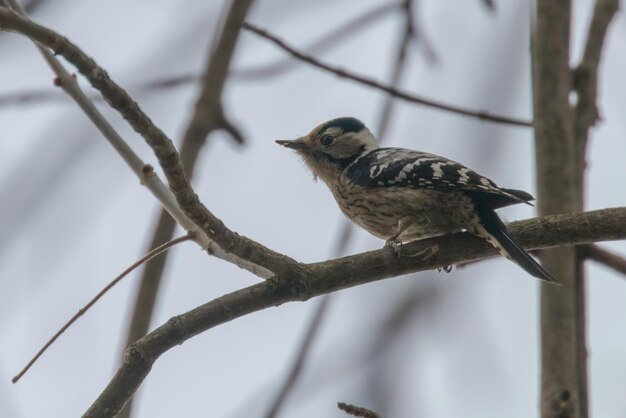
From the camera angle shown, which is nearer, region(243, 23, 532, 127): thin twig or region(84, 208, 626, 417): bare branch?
region(84, 208, 626, 417): bare branch

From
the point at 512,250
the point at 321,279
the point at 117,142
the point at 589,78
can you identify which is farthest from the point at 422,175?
the point at 117,142

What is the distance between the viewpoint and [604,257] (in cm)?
448

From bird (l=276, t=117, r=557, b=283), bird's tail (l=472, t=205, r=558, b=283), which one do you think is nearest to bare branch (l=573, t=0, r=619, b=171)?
bird (l=276, t=117, r=557, b=283)

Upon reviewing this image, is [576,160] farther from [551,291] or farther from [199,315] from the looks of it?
[199,315]

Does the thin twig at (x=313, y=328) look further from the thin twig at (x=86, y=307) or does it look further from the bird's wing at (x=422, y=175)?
the thin twig at (x=86, y=307)

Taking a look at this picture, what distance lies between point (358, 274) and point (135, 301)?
5.02ft

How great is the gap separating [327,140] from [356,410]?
3.38 metres

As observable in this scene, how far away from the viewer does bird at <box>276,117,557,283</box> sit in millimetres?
4484

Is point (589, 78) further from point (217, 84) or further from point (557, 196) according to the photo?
point (217, 84)

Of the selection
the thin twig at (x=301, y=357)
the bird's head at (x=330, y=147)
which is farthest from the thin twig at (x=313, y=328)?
the bird's head at (x=330, y=147)

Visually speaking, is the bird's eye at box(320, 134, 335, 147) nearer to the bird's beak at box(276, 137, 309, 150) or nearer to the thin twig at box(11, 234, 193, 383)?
the bird's beak at box(276, 137, 309, 150)

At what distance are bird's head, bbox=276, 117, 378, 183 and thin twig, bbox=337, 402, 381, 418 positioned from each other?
3.10m

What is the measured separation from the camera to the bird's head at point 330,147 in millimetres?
6270

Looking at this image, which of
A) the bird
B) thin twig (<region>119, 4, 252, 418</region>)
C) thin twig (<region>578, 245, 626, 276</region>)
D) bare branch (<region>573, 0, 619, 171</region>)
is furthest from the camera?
bare branch (<region>573, 0, 619, 171</region>)
